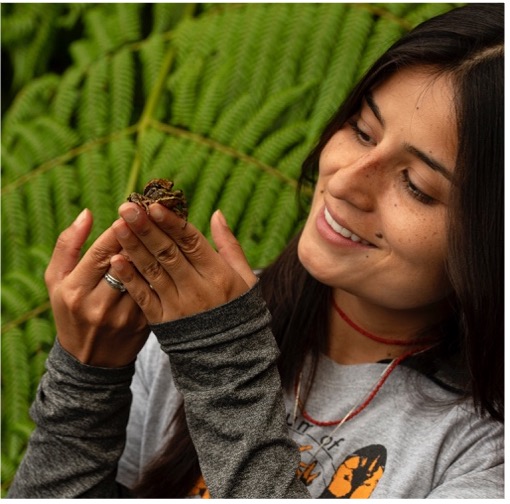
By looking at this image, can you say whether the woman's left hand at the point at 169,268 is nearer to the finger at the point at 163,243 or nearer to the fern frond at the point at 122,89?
the finger at the point at 163,243

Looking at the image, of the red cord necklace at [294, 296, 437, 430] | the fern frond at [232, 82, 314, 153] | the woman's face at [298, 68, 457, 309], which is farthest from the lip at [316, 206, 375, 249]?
the fern frond at [232, 82, 314, 153]

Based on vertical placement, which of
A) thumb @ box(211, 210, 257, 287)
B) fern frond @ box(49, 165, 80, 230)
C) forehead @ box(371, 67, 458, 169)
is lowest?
fern frond @ box(49, 165, 80, 230)

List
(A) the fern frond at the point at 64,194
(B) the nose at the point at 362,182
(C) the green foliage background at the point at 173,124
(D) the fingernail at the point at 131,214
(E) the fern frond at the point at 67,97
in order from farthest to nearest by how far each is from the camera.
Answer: (E) the fern frond at the point at 67,97 < (A) the fern frond at the point at 64,194 < (C) the green foliage background at the point at 173,124 < (B) the nose at the point at 362,182 < (D) the fingernail at the point at 131,214

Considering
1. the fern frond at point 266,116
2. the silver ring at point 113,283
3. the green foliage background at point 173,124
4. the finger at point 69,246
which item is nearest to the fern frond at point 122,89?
the green foliage background at point 173,124

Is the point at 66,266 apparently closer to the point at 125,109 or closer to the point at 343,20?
the point at 125,109

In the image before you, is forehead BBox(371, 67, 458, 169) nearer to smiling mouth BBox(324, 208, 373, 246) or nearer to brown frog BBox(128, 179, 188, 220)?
smiling mouth BBox(324, 208, 373, 246)

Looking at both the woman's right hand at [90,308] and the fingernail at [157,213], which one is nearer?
the fingernail at [157,213]

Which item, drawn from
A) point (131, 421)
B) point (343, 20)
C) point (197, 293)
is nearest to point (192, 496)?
point (131, 421)
